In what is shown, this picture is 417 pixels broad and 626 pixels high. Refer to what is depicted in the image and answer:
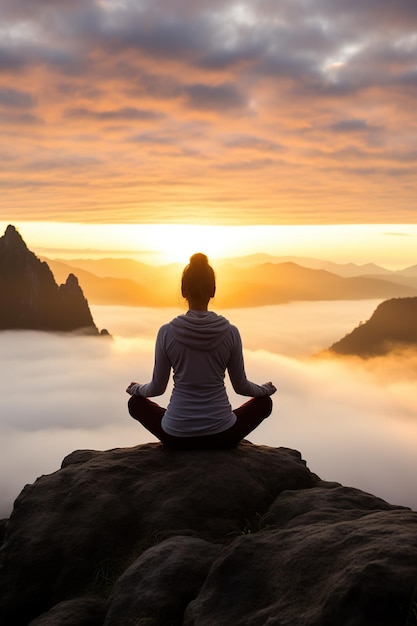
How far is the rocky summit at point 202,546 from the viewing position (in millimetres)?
5270

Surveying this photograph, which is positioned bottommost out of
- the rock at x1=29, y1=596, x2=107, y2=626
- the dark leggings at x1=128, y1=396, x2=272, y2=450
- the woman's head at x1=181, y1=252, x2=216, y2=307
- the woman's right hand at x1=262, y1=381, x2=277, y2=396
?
the rock at x1=29, y1=596, x2=107, y2=626

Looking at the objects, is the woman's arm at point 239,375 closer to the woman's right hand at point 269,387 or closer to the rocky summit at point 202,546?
the woman's right hand at point 269,387

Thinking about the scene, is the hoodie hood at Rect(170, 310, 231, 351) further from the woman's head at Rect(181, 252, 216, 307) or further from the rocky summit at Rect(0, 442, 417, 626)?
the rocky summit at Rect(0, 442, 417, 626)

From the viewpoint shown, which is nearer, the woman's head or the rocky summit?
the rocky summit

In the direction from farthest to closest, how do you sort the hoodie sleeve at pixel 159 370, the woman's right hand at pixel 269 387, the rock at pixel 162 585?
the woman's right hand at pixel 269 387 → the hoodie sleeve at pixel 159 370 → the rock at pixel 162 585

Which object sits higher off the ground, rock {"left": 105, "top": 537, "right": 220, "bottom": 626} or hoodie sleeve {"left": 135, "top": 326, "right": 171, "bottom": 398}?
hoodie sleeve {"left": 135, "top": 326, "right": 171, "bottom": 398}

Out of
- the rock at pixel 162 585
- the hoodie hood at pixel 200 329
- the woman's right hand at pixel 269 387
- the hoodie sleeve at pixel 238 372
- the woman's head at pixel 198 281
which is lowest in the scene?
the rock at pixel 162 585

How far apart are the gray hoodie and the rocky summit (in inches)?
29.0

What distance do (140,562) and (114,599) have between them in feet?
1.69

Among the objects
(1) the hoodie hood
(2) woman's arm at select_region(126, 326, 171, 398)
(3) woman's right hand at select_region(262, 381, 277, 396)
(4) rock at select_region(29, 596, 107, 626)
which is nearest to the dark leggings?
(3) woman's right hand at select_region(262, 381, 277, 396)

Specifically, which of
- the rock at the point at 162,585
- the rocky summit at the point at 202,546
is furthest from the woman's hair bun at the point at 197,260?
the rock at the point at 162,585

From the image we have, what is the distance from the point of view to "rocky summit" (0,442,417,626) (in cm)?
527

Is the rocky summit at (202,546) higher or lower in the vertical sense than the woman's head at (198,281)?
lower

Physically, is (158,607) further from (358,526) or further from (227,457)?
(227,457)
